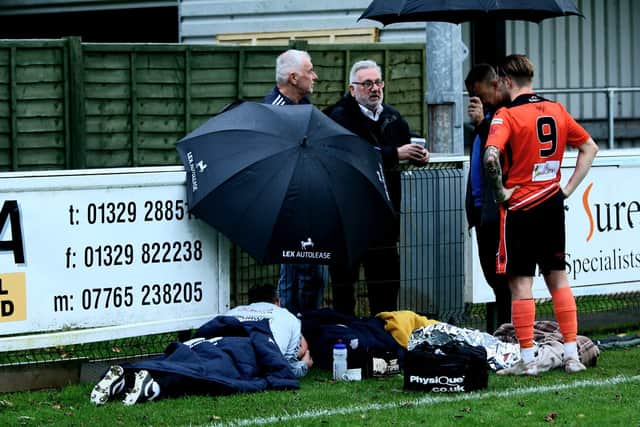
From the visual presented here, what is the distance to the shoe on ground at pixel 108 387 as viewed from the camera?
859cm

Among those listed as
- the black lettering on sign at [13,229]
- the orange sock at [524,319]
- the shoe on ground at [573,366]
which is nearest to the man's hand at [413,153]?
Result: the orange sock at [524,319]

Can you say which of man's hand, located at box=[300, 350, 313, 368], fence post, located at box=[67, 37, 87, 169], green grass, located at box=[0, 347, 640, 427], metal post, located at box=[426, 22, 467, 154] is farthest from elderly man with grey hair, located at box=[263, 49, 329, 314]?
fence post, located at box=[67, 37, 87, 169]

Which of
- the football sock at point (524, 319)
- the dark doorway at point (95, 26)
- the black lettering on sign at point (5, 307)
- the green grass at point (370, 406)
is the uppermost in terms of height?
the dark doorway at point (95, 26)

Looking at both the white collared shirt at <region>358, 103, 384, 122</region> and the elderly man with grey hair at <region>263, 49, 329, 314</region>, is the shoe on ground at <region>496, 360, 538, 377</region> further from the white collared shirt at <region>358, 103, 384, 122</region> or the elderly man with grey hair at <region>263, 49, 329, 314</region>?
the white collared shirt at <region>358, 103, 384, 122</region>

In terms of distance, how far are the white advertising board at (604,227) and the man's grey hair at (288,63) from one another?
2.32m

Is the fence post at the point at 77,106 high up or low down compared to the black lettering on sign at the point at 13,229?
up

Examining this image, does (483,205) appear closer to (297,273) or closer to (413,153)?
(413,153)

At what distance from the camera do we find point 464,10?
10.3 metres

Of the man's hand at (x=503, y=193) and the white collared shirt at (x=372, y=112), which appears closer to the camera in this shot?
the man's hand at (x=503, y=193)

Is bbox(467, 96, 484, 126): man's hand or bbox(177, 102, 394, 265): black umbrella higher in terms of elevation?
bbox(467, 96, 484, 126): man's hand

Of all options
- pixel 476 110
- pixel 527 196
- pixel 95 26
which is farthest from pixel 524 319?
pixel 95 26

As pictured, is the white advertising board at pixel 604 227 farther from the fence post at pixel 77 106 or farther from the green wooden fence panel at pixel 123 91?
the fence post at pixel 77 106

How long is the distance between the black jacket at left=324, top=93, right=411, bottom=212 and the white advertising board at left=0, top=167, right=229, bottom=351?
53.5 inches

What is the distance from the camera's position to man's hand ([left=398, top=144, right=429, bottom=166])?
10555 millimetres
